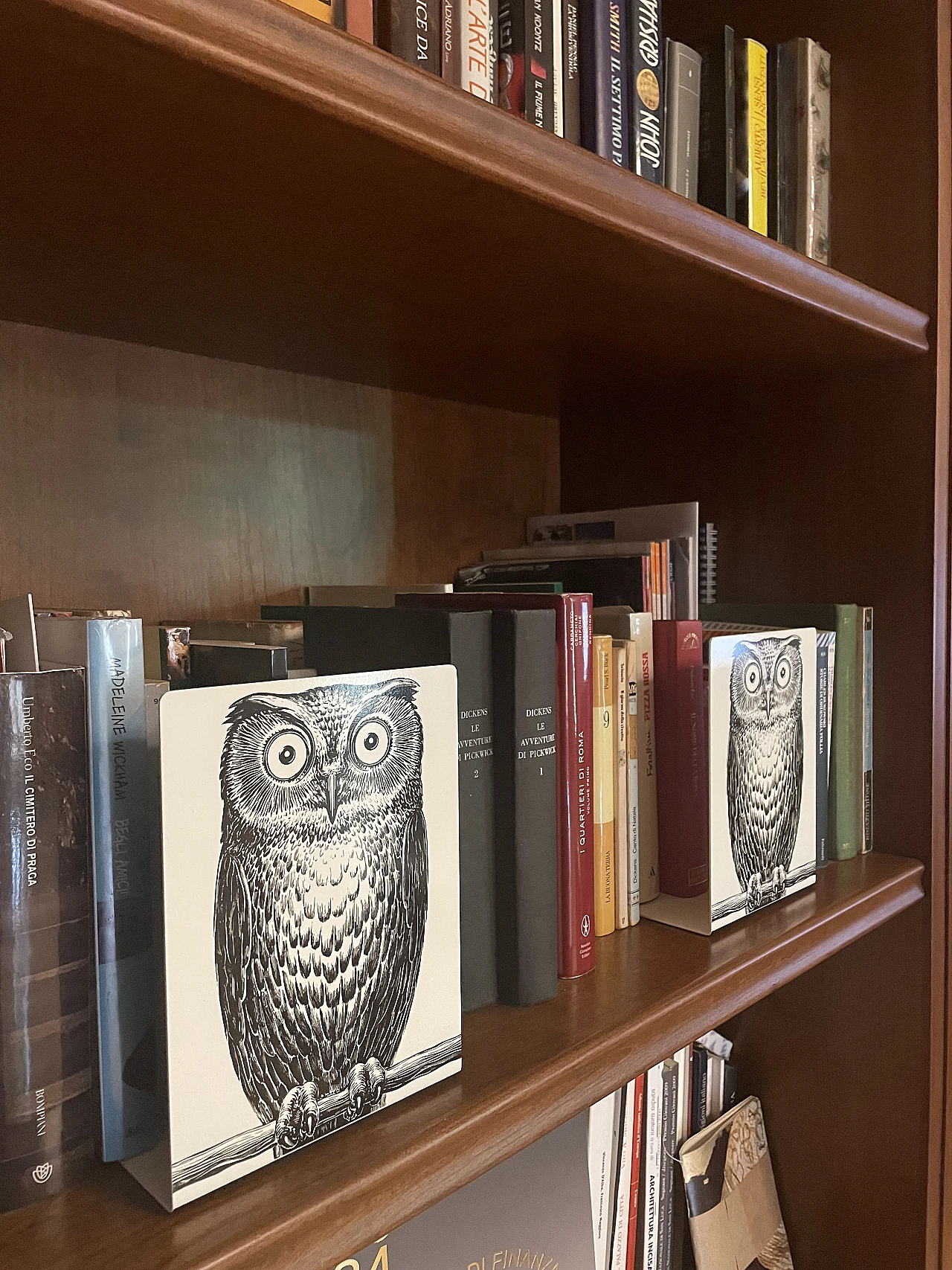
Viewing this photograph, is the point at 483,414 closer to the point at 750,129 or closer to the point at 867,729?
the point at 750,129

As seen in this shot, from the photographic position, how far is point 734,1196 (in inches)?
33.9

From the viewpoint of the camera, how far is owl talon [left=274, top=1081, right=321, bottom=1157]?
1.30 ft

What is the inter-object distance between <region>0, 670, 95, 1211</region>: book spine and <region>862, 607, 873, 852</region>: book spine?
2.12 ft

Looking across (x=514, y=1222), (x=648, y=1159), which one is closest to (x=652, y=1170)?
(x=648, y=1159)

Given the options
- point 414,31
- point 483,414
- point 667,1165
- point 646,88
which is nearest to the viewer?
point 414,31

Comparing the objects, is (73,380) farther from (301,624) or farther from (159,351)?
(301,624)

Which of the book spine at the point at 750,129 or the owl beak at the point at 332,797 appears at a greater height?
the book spine at the point at 750,129

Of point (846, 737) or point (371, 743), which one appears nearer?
point (371, 743)

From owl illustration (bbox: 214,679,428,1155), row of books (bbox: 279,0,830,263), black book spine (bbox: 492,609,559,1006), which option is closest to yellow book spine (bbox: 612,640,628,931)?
black book spine (bbox: 492,609,559,1006)

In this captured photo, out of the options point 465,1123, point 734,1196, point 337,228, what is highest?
point 337,228

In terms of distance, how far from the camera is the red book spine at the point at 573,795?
58cm

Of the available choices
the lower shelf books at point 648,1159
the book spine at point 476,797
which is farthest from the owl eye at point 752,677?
the lower shelf books at point 648,1159

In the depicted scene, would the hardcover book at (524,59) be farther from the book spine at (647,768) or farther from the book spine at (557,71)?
the book spine at (647,768)

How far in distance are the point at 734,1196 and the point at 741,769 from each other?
471 mm
